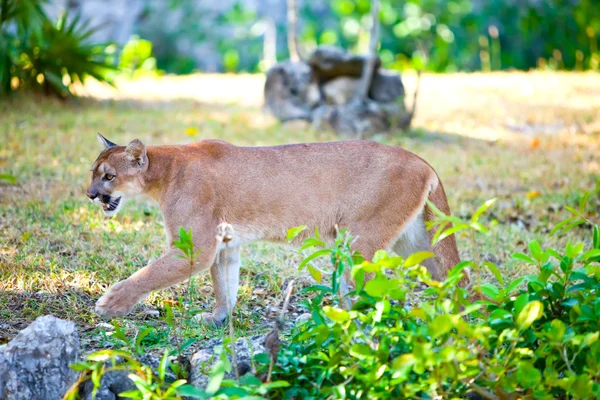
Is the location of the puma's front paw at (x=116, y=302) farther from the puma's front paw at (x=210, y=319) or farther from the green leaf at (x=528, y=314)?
the green leaf at (x=528, y=314)

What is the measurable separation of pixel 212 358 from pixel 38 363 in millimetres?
836

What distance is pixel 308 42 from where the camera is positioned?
16703mm

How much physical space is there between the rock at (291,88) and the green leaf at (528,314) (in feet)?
23.8

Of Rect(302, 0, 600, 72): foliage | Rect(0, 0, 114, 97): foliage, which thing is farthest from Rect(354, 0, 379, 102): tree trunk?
Rect(302, 0, 600, 72): foliage

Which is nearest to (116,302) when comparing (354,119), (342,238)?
(342,238)

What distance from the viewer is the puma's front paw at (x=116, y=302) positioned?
4.20 metres

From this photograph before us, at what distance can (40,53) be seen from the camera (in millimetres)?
10250

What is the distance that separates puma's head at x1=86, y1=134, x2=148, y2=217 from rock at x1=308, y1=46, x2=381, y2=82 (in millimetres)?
6020

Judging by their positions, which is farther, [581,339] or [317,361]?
[317,361]

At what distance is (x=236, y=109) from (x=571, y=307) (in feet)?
25.6

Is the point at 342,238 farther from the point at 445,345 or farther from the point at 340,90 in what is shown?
the point at 340,90

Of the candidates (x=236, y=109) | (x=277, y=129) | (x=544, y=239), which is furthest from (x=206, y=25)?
(x=544, y=239)

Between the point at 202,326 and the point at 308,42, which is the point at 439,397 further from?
the point at 308,42

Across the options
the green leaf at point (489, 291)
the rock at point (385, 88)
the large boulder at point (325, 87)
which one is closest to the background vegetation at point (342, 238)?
the green leaf at point (489, 291)
